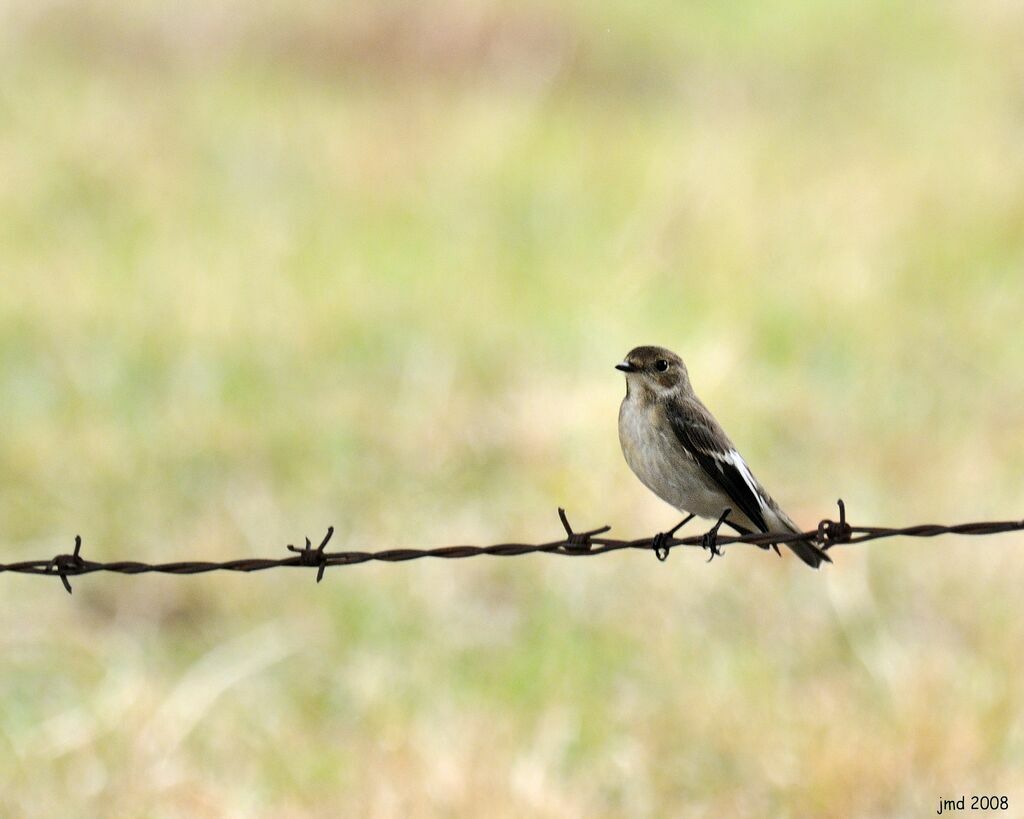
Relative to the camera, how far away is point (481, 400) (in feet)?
31.9

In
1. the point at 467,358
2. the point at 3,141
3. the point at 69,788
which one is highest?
the point at 3,141

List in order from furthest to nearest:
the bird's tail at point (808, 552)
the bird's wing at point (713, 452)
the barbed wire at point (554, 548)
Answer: the bird's wing at point (713, 452) < the bird's tail at point (808, 552) < the barbed wire at point (554, 548)

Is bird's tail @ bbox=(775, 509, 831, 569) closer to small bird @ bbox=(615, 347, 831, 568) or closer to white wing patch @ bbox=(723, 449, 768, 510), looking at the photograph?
small bird @ bbox=(615, 347, 831, 568)

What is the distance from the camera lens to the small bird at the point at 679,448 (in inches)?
181

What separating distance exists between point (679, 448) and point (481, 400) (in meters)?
5.16

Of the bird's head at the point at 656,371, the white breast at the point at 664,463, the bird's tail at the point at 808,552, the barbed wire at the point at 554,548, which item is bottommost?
the barbed wire at the point at 554,548

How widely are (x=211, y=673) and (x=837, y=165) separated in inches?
351

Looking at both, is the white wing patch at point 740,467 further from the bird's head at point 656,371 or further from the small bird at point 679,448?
the bird's head at point 656,371

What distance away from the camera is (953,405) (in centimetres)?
1028

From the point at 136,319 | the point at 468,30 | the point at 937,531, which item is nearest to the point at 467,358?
the point at 136,319

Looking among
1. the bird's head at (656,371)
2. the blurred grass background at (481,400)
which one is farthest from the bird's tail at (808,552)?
the blurred grass background at (481,400)

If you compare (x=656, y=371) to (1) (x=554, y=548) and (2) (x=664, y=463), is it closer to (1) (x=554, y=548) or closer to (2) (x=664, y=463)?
(2) (x=664, y=463)

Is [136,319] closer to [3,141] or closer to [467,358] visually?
[467,358]

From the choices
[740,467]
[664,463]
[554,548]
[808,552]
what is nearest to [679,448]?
[664,463]
